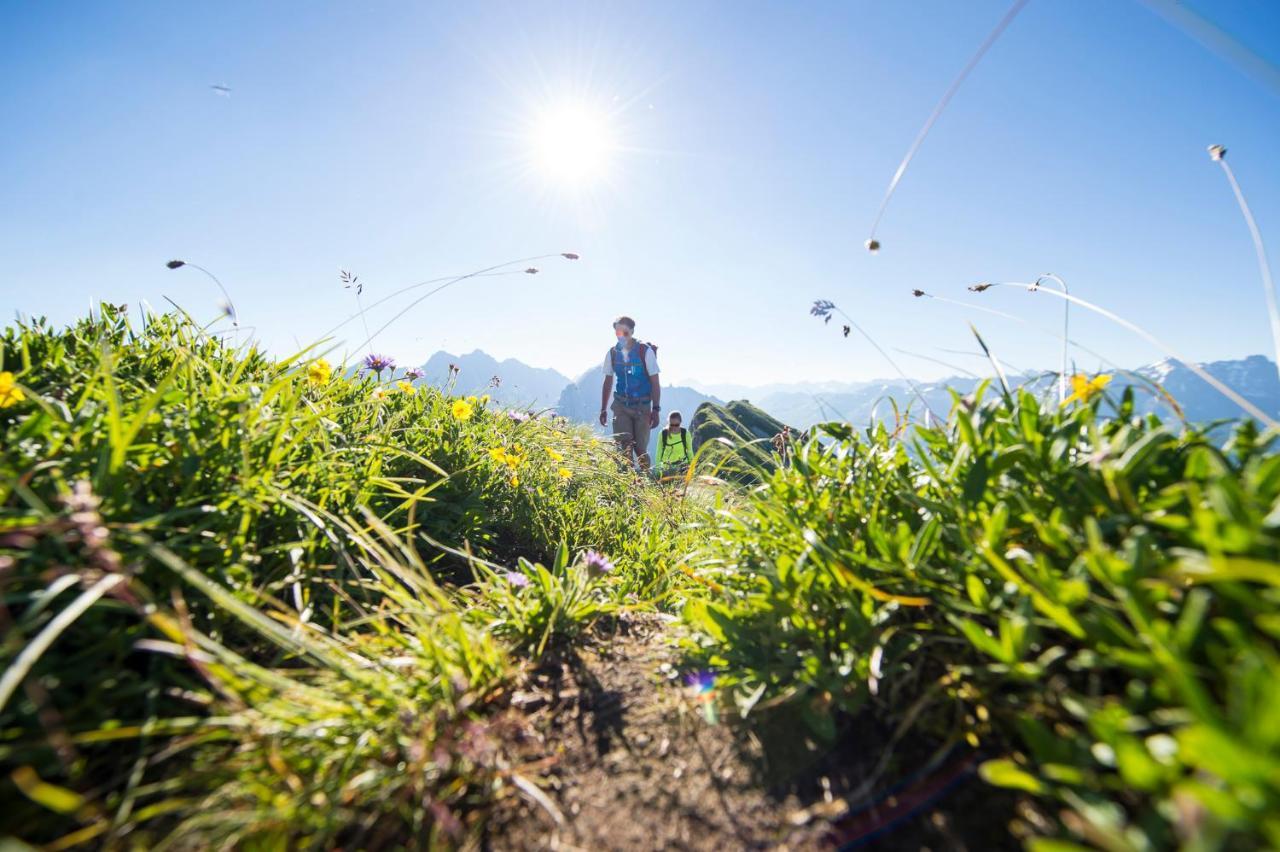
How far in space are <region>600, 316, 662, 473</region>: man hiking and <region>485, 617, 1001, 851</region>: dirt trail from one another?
7.74 m

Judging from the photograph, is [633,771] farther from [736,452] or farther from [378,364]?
[378,364]

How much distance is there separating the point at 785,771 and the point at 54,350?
2.84 m

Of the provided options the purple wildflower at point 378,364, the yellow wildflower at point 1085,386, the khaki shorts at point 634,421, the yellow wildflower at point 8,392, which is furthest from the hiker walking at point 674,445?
the yellow wildflower at point 8,392

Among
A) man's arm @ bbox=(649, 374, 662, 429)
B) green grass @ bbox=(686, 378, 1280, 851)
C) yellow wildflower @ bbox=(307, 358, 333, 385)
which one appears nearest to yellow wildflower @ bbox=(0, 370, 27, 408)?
yellow wildflower @ bbox=(307, 358, 333, 385)

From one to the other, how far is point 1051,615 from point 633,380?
8.63 meters

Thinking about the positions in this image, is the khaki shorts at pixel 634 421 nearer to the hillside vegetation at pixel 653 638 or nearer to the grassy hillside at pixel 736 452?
the grassy hillside at pixel 736 452

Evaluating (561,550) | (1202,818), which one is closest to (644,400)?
(561,550)

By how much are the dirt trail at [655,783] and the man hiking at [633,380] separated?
305 inches

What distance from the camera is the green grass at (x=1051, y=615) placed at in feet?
2.33

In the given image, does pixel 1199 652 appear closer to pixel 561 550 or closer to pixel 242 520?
pixel 561 550

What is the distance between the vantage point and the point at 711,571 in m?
1.93

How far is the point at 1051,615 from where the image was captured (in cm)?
100

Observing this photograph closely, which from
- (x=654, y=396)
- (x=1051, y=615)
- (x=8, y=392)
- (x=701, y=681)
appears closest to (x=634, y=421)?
(x=654, y=396)

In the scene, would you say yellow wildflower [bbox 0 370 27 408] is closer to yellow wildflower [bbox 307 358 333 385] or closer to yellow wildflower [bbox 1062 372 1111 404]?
yellow wildflower [bbox 307 358 333 385]
